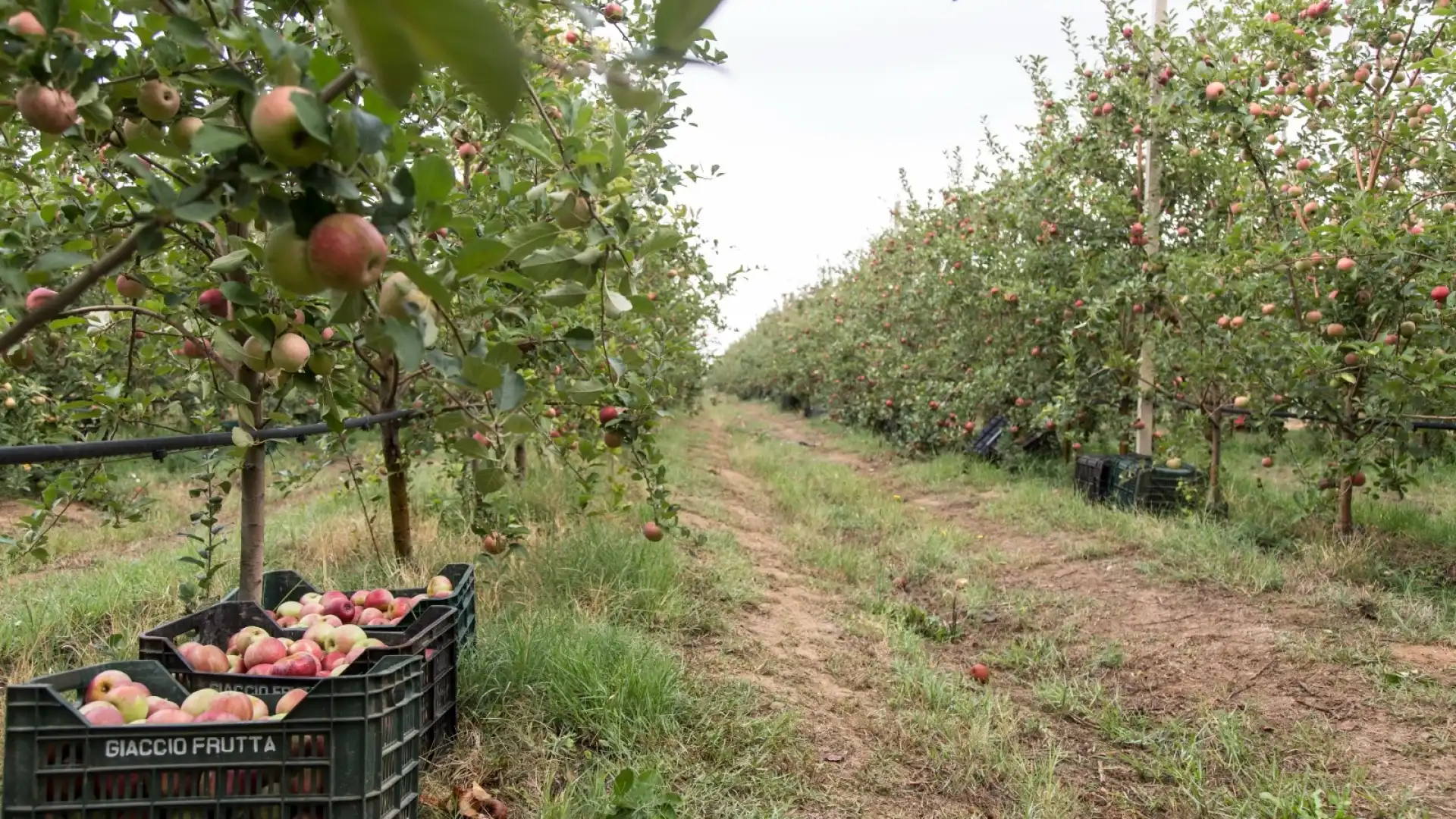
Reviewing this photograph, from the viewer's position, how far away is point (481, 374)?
924mm

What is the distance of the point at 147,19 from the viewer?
1091 millimetres

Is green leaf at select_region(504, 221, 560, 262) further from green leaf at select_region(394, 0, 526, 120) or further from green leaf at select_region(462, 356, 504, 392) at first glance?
green leaf at select_region(394, 0, 526, 120)

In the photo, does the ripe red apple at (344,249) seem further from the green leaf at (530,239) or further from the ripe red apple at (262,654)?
the ripe red apple at (262,654)

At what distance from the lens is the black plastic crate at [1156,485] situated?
541 centimetres

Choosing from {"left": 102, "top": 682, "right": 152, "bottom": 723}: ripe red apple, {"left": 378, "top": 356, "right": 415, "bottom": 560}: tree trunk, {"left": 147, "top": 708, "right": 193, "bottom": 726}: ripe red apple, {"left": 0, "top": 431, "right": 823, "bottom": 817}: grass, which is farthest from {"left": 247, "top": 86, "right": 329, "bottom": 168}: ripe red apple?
{"left": 378, "top": 356, "right": 415, "bottom": 560}: tree trunk

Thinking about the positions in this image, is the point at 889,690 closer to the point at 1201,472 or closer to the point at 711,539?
the point at 711,539

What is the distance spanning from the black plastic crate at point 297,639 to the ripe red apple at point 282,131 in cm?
134

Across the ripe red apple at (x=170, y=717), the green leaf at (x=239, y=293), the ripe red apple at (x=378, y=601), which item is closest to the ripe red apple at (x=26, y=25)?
the green leaf at (x=239, y=293)

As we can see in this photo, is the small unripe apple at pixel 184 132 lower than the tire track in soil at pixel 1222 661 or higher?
higher

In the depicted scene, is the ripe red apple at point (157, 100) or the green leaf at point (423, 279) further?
the ripe red apple at point (157, 100)

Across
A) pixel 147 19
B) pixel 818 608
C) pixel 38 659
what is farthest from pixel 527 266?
pixel 818 608

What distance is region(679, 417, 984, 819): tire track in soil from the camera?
7.47 feet

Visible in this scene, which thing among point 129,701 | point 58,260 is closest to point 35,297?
point 129,701

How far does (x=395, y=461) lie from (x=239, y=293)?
75.2 inches
